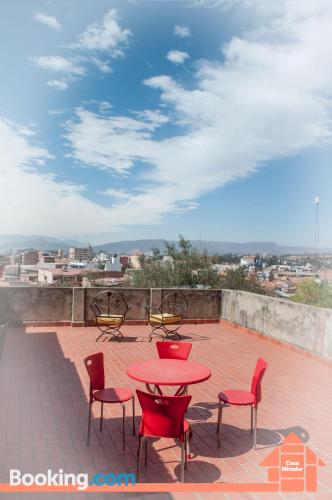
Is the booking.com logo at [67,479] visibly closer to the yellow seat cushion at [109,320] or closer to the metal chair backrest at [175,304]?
the yellow seat cushion at [109,320]

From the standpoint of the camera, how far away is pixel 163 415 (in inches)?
119

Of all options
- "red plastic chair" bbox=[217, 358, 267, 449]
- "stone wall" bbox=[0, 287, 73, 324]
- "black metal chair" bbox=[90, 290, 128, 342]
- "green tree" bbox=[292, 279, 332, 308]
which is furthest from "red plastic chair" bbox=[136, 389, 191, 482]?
"green tree" bbox=[292, 279, 332, 308]

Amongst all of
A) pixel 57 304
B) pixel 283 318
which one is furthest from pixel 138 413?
pixel 57 304

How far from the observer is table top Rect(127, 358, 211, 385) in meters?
3.60

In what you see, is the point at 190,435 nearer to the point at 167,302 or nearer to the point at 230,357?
the point at 230,357

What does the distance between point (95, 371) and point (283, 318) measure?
17.2 ft

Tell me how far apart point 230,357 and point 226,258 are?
1515 cm

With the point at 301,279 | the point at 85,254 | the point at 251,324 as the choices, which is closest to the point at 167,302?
the point at 251,324

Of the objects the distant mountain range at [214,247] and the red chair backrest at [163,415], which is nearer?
the red chair backrest at [163,415]

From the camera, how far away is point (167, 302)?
33.9ft

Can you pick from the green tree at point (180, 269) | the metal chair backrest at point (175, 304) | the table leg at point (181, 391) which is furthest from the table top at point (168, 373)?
the green tree at point (180, 269)

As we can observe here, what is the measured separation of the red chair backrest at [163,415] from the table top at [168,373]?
469 millimetres

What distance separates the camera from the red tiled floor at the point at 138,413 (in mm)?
3379

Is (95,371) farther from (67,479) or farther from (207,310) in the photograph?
(207,310)
